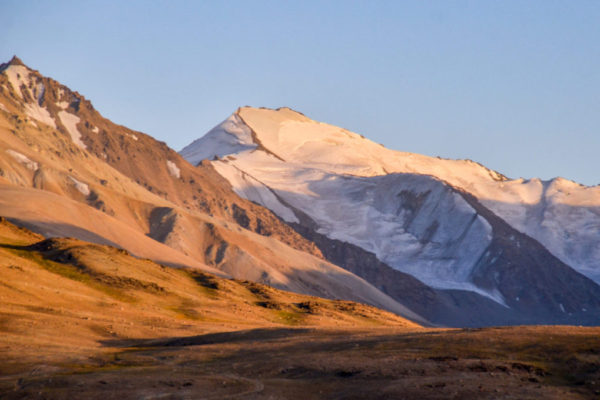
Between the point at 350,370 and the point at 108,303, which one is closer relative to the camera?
the point at 350,370

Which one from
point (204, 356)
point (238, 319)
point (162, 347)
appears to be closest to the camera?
point (204, 356)

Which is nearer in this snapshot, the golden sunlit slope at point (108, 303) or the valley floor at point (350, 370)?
the valley floor at point (350, 370)

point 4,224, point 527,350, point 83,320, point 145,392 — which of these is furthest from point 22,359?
point 4,224

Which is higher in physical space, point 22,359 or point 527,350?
point 527,350

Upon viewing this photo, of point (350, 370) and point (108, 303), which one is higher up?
point (350, 370)

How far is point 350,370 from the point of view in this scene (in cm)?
4469

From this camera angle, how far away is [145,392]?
130ft

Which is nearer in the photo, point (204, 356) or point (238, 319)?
→ point (204, 356)

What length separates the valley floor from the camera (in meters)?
38.4

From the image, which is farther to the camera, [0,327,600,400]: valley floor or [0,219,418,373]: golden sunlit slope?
[0,219,418,373]: golden sunlit slope

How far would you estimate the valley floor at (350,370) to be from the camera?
126 ft

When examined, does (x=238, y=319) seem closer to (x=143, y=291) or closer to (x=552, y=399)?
(x=143, y=291)

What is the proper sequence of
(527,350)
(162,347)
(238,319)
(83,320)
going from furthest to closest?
(238,319)
(83,320)
(162,347)
(527,350)

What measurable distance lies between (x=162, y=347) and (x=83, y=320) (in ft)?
36.4
